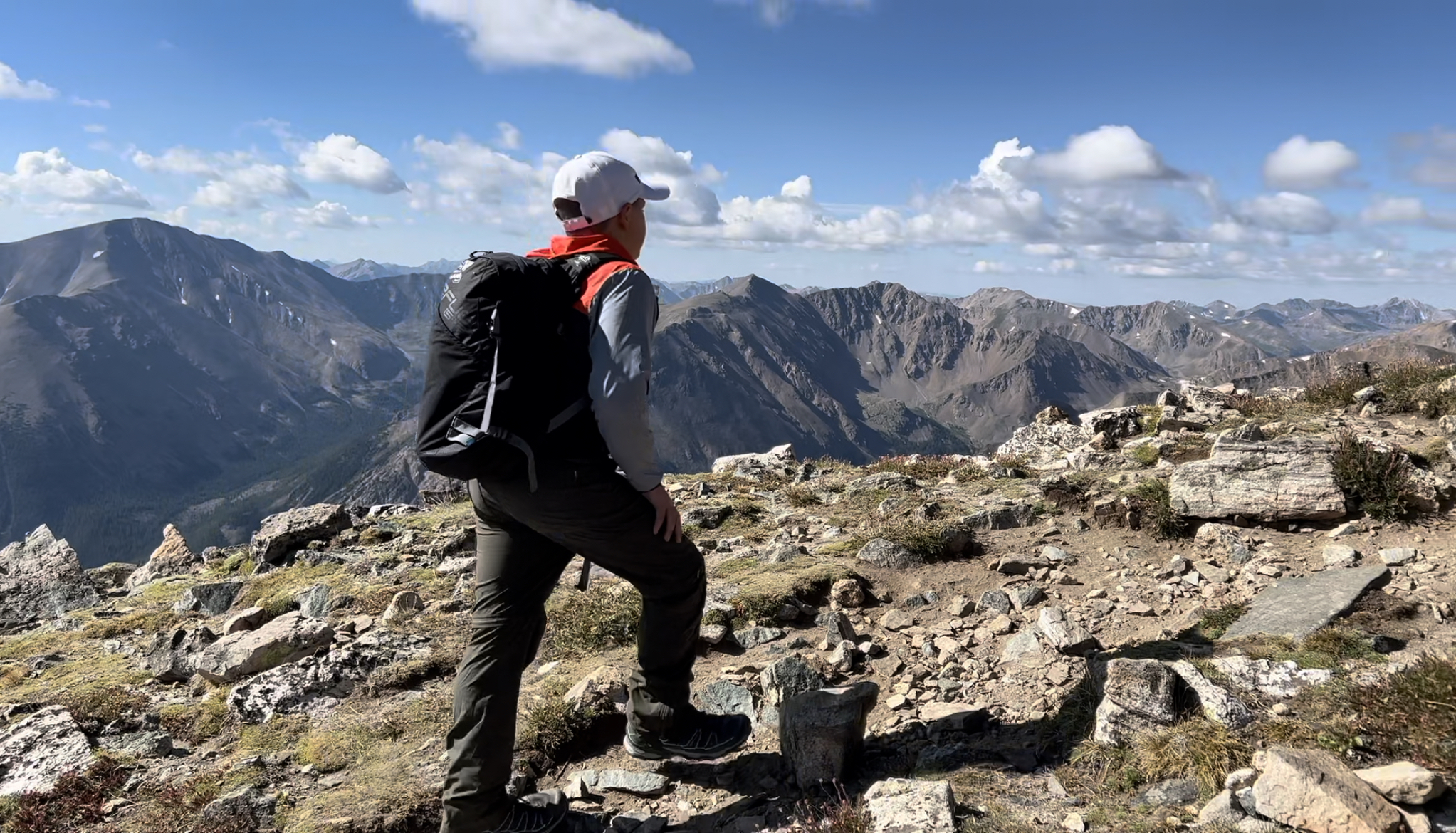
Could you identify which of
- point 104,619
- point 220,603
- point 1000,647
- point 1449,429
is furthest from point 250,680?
point 1449,429

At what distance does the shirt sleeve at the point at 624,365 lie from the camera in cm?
414

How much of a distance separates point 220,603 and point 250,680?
4.70 m

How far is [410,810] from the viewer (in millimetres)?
5152

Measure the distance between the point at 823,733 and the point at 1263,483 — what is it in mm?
6908

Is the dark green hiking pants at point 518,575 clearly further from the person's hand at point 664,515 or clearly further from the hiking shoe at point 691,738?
the hiking shoe at point 691,738

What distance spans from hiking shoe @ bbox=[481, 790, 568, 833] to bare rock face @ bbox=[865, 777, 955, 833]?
1.97 metres

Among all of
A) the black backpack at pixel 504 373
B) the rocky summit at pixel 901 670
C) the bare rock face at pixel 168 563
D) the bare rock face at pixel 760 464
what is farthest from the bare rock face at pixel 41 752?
the bare rock face at pixel 760 464

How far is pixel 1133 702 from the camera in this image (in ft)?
15.8

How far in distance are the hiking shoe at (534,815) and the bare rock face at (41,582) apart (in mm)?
11439

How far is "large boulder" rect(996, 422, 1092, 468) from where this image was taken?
49.3 feet

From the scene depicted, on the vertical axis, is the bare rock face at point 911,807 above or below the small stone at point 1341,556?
below

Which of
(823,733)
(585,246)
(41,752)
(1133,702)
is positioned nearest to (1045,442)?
(1133,702)

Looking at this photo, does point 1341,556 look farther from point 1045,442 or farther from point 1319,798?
point 1045,442

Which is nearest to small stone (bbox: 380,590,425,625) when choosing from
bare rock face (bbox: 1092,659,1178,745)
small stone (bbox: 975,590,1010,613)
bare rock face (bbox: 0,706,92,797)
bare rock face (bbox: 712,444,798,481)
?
bare rock face (bbox: 0,706,92,797)
